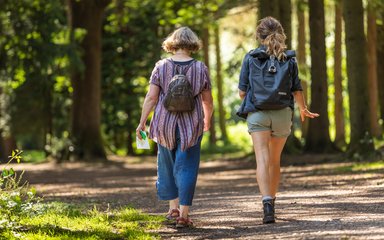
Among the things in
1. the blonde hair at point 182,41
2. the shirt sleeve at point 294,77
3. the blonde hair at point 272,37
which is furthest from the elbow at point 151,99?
the shirt sleeve at point 294,77

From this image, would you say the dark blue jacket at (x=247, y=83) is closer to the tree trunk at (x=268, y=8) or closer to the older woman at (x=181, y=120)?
the older woman at (x=181, y=120)

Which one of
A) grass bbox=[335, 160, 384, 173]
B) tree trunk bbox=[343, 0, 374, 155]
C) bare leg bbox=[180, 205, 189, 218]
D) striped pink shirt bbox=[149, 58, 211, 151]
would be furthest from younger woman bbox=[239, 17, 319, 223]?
tree trunk bbox=[343, 0, 374, 155]

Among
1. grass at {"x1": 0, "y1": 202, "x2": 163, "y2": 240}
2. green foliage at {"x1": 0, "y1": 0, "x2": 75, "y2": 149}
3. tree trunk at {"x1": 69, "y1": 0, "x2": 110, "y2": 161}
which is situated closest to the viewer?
grass at {"x1": 0, "y1": 202, "x2": 163, "y2": 240}

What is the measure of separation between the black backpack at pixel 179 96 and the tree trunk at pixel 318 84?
1666 cm

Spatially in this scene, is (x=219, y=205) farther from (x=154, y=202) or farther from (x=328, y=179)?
(x=328, y=179)

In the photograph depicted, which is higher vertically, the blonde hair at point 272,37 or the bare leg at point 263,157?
the blonde hair at point 272,37

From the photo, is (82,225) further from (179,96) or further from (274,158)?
(274,158)

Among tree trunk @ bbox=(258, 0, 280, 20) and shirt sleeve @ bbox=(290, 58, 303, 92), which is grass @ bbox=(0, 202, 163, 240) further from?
tree trunk @ bbox=(258, 0, 280, 20)

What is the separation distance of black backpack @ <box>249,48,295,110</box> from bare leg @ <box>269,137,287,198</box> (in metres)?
0.40

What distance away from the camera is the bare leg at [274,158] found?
8.84m

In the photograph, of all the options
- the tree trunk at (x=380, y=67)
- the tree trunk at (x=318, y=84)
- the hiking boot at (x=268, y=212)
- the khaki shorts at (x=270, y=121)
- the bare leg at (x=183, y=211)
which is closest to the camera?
the hiking boot at (x=268, y=212)

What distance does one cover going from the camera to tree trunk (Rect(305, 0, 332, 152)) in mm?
25125

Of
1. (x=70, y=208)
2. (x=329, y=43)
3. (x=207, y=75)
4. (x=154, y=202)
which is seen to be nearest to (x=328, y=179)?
(x=154, y=202)

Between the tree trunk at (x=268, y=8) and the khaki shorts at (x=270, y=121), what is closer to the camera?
the khaki shorts at (x=270, y=121)
